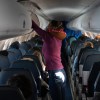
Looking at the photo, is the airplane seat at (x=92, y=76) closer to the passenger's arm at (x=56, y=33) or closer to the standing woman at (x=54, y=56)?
the standing woman at (x=54, y=56)

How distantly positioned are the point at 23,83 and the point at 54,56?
2.77 m

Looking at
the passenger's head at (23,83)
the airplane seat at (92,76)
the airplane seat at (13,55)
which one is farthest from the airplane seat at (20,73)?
the airplane seat at (13,55)

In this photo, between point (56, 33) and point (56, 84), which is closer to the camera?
point (56, 33)

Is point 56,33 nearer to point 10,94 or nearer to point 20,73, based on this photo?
point 20,73

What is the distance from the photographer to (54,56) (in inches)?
253

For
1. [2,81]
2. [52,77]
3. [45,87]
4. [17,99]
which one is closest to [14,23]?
[2,81]

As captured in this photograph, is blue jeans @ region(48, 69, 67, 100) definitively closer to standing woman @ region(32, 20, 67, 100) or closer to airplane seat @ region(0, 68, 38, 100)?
standing woman @ region(32, 20, 67, 100)

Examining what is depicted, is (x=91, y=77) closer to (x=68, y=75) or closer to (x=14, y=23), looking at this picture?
(x=14, y=23)

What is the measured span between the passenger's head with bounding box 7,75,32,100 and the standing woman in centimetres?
239

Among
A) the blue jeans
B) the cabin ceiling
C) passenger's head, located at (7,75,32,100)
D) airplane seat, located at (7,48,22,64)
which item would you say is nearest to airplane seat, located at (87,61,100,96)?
the blue jeans

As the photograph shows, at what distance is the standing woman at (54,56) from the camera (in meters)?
6.27

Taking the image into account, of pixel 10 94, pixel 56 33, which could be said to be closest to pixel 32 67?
pixel 56 33

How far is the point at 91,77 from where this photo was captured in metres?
5.18

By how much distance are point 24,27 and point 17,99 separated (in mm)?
2225
